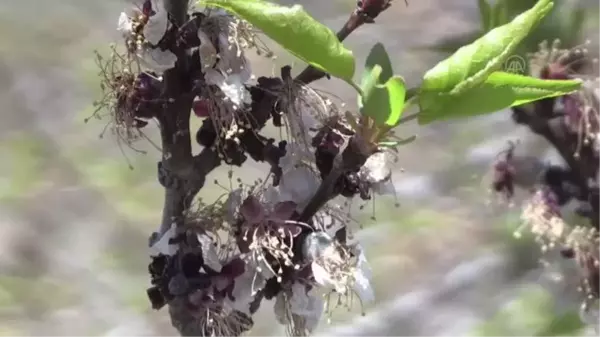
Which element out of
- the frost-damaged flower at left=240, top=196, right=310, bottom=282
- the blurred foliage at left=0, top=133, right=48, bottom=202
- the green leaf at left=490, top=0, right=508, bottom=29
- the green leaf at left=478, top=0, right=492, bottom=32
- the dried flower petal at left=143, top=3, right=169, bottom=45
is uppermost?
the blurred foliage at left=0, top=133, right=48, bottom=202

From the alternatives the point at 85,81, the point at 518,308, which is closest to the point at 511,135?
the point at 518,308

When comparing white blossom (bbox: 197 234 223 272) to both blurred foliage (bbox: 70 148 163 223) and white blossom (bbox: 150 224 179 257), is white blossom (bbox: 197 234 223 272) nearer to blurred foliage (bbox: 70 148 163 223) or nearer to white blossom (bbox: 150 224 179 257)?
white blossom (bbox: 150 224 179 257)

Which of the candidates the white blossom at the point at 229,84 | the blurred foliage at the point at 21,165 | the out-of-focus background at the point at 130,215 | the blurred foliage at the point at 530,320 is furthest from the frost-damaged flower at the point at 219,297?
the blurred foliage at the point at 530,320

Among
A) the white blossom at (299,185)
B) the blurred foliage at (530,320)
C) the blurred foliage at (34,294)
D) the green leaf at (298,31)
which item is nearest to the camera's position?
the green leaf at (298,31)

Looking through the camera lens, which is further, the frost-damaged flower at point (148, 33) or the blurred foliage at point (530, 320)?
the blurred foliage at point (530, 320)

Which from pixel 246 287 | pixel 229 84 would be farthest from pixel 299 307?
pixel 229 84

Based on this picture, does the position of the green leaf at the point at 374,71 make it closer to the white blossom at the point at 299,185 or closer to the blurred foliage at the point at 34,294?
the white blossom at the point at 299,185
